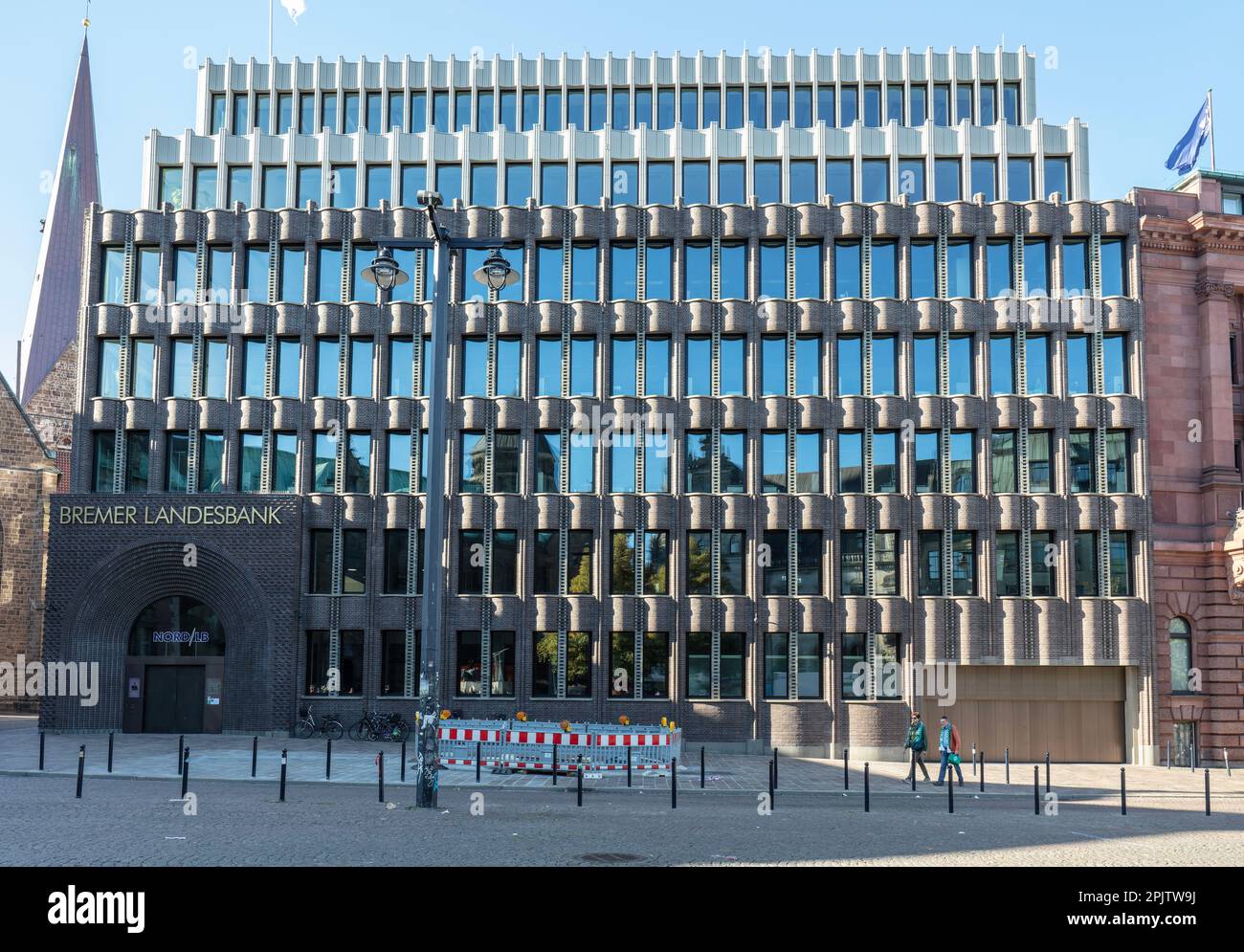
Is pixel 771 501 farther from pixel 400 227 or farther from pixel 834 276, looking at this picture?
pixel 400 227

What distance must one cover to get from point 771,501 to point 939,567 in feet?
19.2

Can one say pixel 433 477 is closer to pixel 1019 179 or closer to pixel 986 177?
pixel 986 177

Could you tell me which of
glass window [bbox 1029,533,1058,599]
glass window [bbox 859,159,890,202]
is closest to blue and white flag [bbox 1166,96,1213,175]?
glass window [bbox 859,159,890,202]

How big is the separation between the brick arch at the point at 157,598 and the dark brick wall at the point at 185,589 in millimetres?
31

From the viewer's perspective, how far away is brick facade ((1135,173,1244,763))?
37.1 m

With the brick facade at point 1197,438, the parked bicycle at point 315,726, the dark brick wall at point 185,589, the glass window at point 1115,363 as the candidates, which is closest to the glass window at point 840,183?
the brick facade at point 1197,438

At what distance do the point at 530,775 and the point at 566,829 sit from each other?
943cm

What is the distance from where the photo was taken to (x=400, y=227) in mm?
41000

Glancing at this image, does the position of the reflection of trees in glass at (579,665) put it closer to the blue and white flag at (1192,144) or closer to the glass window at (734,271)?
the glass window at (734,271)

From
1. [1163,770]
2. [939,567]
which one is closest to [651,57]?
[939,567]

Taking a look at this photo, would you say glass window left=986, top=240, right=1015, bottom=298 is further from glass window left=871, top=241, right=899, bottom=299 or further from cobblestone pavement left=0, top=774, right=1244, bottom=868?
cobblestone pavement left=0, top=774, right=1244, bottom=868

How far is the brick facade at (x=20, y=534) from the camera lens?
170 feet

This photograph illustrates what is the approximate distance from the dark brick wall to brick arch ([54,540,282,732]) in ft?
0.10

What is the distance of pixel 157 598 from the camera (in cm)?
3872
